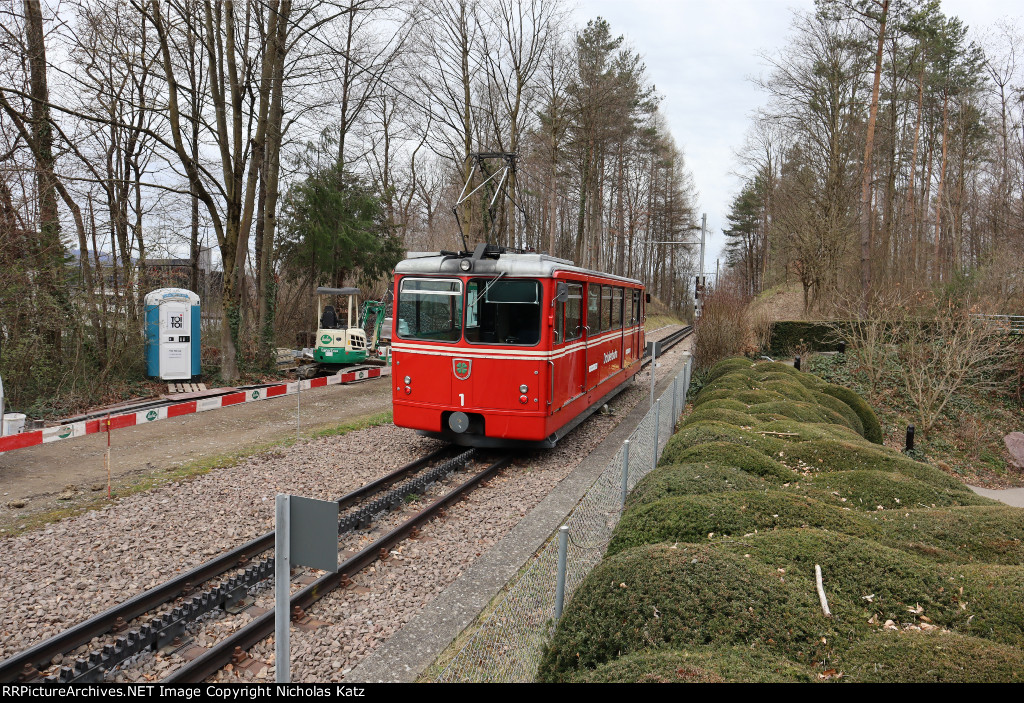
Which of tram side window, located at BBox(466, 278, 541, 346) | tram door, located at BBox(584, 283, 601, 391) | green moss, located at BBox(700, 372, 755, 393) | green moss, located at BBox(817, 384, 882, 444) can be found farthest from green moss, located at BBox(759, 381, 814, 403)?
tram side window, located at BBox(466, 278, 541, 346)

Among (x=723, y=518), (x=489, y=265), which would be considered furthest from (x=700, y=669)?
(x=489, y=265)

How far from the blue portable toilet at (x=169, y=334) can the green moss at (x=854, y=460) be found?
14309 mm

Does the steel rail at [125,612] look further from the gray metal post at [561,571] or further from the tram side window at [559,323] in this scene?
the tram side window at [559,323]

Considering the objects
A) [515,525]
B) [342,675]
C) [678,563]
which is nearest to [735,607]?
[678,563]

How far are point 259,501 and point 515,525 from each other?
10.3 ft

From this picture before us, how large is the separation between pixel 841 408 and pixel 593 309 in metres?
5.03

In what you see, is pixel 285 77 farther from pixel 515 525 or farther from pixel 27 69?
pixel 515 525

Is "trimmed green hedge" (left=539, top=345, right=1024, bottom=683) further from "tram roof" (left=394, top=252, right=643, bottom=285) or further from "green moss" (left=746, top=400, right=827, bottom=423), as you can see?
"tram roof" (left=394, top=252, right=643, bottom=285)

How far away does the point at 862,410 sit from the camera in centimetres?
1266

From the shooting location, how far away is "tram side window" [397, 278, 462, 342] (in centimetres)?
957

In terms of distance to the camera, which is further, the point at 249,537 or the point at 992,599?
the point at 249,537

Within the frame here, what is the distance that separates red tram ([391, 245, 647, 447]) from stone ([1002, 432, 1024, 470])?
451 inches

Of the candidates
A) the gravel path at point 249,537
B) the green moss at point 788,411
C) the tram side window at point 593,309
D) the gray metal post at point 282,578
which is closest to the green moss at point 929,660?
the gray metal post at point 282,578

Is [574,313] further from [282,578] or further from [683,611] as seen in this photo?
[282,578]
